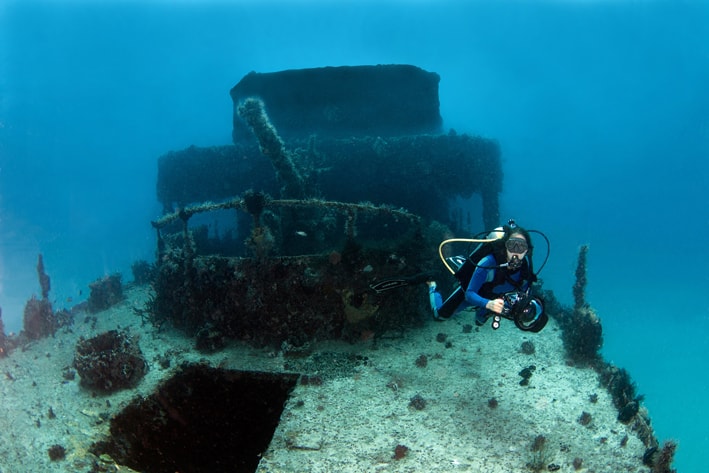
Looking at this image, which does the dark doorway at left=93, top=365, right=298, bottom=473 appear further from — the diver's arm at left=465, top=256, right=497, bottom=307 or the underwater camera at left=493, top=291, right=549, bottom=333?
the underwater camera at left=493, top=291, right=549, bottom=333

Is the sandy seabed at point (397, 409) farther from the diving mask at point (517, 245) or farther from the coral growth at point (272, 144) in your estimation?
the coral growth at point (272, 144)

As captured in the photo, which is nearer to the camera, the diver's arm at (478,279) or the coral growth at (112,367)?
the diver's arm at (478,279)

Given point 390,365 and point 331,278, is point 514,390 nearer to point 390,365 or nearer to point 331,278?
point 390,365

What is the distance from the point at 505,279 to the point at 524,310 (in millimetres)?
556

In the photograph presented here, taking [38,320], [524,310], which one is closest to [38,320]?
[38,320]

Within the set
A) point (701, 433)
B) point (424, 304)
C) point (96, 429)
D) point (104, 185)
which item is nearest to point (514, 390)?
point (424, 304)

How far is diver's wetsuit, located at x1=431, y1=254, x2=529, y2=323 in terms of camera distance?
552cm

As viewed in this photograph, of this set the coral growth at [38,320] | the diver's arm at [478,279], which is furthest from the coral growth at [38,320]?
the diver's arm at [478,279]

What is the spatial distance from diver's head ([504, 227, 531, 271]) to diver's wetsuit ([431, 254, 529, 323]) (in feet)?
0.57

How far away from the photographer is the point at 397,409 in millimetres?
6617

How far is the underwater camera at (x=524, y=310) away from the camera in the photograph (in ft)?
17.1

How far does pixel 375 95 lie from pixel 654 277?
56821mm

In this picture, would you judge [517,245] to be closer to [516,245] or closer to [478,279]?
[516,245]

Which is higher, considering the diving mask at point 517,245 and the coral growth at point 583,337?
the diving mask at point 517,245
